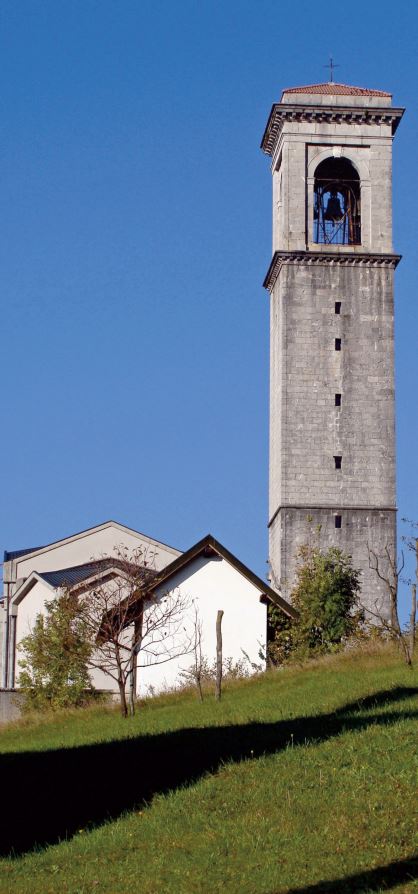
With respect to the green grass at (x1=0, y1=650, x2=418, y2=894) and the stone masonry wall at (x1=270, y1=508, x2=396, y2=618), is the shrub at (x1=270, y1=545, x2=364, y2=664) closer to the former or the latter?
the stone masonry wall at (x1=270, y1=508, x2=396, y2=618)

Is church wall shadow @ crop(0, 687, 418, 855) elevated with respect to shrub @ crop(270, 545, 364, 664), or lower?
lower

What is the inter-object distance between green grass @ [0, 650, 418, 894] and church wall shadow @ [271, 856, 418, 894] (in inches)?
0.8

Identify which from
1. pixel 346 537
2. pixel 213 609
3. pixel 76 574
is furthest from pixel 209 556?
pixel 76 574

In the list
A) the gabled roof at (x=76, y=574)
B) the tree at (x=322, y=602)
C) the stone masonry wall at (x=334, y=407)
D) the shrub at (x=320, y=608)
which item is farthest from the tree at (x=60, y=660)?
the stone masonry wall at (x=334, y=407)

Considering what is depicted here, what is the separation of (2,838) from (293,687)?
1458cm

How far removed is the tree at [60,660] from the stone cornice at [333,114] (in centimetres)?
2358

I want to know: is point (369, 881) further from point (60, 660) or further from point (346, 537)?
point (346, 537)

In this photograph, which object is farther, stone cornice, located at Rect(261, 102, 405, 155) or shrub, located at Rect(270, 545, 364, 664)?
stone cornice, located at Rect(261, 102, 405, 155)

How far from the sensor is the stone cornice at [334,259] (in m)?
59.5

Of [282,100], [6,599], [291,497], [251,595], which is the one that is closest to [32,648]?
[251,595]

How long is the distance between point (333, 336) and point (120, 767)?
39.3 m

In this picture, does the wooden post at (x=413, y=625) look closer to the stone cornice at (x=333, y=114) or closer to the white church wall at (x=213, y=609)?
the white church wall at (x=213, y=609)

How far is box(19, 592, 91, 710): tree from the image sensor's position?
44.5 m

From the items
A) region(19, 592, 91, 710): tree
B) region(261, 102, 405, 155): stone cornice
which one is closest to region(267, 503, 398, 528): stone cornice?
region(19, 592, 91, 710): tree
